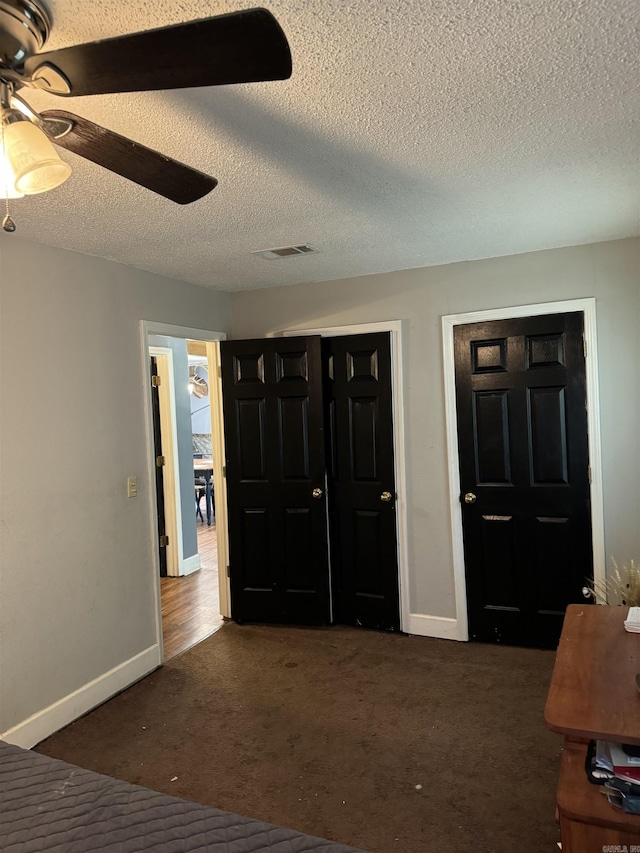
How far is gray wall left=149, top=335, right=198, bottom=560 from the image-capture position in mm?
5449

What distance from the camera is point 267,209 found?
252 centimetres

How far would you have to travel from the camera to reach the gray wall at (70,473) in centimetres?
269

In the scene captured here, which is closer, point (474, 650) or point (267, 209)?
point (267, 209)

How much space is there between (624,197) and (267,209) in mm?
1566

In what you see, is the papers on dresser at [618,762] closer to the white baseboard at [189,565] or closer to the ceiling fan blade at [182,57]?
the ceiling fan blade at [182,57]

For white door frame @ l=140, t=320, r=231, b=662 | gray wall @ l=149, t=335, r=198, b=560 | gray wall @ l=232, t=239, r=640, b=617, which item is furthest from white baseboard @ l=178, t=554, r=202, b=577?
gray wall @ l=232, t=239, r=640, b=617

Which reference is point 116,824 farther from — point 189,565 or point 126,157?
point 189,565

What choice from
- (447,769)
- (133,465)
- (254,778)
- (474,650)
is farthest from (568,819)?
(133,465)

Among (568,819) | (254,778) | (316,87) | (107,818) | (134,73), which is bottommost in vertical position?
(254,778)

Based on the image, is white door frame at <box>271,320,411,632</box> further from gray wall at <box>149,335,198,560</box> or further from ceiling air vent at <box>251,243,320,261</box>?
gray wall at <box>149,335,198,560</box>

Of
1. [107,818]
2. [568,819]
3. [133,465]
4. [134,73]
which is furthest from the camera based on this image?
[133,465]

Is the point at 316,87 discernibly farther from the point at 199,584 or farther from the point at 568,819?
the point at 199,584

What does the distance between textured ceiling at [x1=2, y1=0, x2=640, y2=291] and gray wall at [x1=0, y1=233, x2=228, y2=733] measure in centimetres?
28

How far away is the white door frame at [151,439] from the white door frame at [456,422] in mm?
1622
